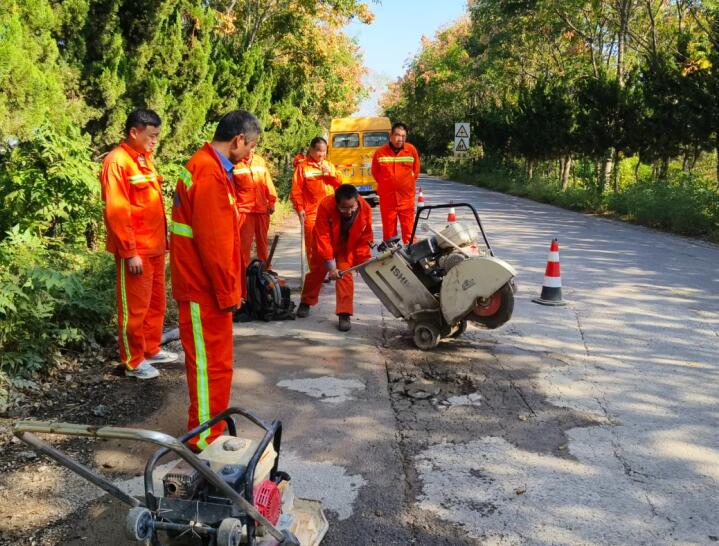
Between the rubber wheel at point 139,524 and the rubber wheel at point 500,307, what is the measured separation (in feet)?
12.2

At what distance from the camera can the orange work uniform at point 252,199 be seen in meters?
7.32

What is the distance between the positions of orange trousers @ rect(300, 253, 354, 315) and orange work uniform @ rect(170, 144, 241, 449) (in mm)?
2751

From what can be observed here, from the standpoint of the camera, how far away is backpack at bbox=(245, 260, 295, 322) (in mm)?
6875

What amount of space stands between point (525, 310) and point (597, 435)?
3.16 metres

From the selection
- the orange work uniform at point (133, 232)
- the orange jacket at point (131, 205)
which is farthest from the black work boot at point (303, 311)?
the orange jacket at point (131, 205)

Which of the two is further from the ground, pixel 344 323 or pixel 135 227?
pixel 135 227

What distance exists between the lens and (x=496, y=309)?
5582 millimetres

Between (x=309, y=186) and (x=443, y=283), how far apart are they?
11.1ft

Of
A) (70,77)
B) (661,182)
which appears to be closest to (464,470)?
(70,77)

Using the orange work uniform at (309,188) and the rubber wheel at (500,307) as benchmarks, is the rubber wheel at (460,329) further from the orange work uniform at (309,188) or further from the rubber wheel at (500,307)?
the orange work uniform at (309,188)

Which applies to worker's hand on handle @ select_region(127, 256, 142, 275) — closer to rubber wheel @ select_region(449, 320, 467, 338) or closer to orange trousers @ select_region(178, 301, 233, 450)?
orange trousers @ select_region(178, 301, 233, 450)

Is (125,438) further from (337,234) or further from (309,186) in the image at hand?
(309,186)

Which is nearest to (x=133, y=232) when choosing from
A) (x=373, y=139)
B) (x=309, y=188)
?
(x=309, y=188)

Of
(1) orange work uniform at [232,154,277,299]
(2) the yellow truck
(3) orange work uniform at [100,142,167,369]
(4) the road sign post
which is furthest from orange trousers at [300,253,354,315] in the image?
(4) the road sign post
